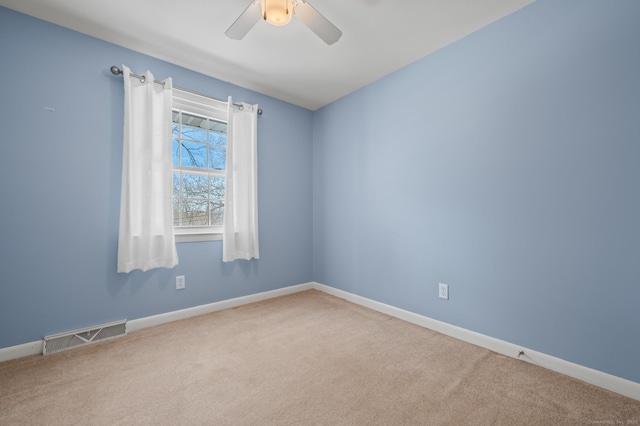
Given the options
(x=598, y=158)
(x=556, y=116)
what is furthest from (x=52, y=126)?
(x=598, y=158)

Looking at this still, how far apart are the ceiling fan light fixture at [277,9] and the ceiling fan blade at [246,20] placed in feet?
0.38

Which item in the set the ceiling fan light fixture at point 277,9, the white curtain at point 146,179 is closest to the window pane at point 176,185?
the white curtain at point 146,179

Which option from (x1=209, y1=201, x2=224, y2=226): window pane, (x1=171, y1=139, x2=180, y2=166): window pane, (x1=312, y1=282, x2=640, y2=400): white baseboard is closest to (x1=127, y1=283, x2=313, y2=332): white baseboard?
(x1=209, y1=201, x2=224, y2=226): window pane

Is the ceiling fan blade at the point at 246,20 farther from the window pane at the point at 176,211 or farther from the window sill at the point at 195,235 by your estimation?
the window sill at the point at 195,235

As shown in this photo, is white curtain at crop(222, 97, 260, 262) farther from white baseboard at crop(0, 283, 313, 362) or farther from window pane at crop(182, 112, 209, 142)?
white baseboard at crop(0, 283, 313, 362)

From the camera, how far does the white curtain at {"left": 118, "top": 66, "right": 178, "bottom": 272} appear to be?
2.29 metres

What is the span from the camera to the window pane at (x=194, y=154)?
2.78 metres

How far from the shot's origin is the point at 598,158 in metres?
1.63

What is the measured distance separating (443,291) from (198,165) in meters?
2.75

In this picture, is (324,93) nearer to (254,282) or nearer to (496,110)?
(496,110)

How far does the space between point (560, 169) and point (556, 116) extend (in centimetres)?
36

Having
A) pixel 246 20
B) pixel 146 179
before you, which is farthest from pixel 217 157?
pixel 246 20

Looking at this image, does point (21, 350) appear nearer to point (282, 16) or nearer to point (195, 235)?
point (195, 235)

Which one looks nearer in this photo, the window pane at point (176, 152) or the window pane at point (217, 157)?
the window pane at point (176, 152)
